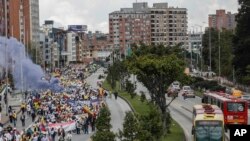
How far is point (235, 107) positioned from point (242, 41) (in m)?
41.5

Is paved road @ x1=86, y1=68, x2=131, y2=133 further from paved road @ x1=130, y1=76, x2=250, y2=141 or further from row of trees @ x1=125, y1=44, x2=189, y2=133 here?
paved road @ x1=130, y1=76, x2=250, y2=141

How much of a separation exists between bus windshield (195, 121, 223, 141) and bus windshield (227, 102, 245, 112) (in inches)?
401

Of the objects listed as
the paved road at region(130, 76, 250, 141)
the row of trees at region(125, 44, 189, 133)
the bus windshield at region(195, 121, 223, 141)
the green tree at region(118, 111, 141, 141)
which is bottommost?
the paved road at region(130, 76, 250, 141)

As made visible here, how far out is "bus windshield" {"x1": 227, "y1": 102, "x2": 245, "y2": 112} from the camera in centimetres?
4225

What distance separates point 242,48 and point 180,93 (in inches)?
554

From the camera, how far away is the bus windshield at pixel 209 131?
31458 mm

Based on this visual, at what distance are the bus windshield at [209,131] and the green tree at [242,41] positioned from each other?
1982 inches

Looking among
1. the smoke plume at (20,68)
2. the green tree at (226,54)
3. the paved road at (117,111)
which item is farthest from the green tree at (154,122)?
the green tree at (226,54)

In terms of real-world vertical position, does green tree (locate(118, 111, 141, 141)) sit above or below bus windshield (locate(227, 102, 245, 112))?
above

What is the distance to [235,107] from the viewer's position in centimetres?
4244

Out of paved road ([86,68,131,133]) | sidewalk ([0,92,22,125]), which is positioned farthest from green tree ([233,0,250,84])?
sidewalk ([0,92,22,125])

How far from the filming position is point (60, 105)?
5747cm

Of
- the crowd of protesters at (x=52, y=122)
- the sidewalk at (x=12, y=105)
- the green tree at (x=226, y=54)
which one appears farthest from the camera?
the green tree at (x=226, y=54)

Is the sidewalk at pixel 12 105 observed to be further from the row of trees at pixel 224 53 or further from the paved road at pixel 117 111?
the row of trees at pixel 224 53
